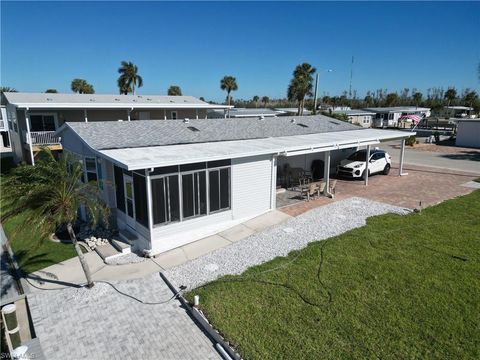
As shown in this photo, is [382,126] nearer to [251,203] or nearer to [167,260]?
[251,203]

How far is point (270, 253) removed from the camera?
428 inches

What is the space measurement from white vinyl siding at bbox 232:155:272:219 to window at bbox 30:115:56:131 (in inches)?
752

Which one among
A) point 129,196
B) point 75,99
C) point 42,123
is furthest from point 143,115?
point 129,196

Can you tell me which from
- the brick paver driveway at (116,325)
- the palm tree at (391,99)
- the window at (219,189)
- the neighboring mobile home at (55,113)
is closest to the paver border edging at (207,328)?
the brick paver driveway at (116,325)

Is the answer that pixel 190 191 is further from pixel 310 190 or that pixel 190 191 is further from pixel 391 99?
pixel 391 99

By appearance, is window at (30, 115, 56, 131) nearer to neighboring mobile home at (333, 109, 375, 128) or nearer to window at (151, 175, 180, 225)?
window at (151, 175, 180, 225)

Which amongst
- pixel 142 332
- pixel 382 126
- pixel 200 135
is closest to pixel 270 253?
pixel 142 332

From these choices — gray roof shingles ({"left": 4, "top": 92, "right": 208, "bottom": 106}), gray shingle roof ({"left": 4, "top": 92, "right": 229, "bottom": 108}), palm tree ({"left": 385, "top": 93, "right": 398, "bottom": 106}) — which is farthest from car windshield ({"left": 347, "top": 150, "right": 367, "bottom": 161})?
palm tree ({"left": 385, "top": 93, "right": 398, "bottom": 106})

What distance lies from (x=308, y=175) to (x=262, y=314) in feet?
44.0

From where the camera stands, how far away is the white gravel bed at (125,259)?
10.7 m

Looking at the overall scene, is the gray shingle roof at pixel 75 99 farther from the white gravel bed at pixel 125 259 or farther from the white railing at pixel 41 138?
the white gravel bed at pixel 125 259

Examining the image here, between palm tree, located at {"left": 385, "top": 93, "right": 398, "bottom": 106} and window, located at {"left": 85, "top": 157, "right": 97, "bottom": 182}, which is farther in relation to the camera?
palm tree, located at {"left": 385, "top": 93, "right": 398, "bottom": 106}

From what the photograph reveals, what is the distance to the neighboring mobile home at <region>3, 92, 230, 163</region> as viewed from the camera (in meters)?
23.5

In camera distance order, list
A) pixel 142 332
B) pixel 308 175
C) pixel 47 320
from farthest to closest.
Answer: pixel 308 175 < pixel 47 320 < pixel 142 332
